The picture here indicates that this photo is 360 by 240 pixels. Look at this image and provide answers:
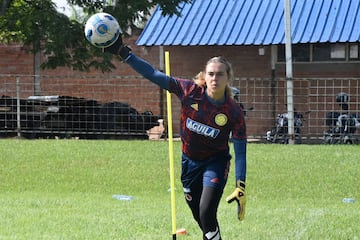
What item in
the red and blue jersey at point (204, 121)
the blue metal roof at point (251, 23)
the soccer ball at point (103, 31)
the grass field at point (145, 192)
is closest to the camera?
the soccer ball at point (103, 31)

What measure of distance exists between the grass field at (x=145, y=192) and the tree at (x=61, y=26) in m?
3.06

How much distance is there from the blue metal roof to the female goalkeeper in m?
14.7

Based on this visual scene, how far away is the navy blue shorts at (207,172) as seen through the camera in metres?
6.61

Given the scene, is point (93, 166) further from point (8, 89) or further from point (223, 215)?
point (8, 89)

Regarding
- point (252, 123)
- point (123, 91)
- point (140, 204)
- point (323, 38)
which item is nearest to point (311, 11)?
point (323, 38)

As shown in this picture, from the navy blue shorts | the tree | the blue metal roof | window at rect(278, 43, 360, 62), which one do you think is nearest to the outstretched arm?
the navy blue shorts

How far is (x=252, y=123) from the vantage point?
21.6 metres

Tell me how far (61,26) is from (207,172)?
554 inches

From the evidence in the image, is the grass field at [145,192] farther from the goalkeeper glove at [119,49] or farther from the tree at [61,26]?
the tree at [61,26]

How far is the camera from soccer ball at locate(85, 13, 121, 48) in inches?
256

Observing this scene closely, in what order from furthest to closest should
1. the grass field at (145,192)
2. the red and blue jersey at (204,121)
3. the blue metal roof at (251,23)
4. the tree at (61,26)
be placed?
1. the blue metal roof at (251,23)
2. the tree at (61,26)
3. the grass field at (145,192)
4. the red and blue jersey at (204,121)

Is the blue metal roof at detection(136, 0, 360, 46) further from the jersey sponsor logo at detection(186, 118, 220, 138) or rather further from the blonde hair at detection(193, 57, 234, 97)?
the jersey sponsor logo at detection(186, 118, 220, 138)

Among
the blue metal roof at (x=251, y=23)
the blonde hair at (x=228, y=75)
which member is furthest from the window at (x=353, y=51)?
the blonde hair at (x=228, y=75)

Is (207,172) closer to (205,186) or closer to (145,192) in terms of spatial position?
(205,186)
